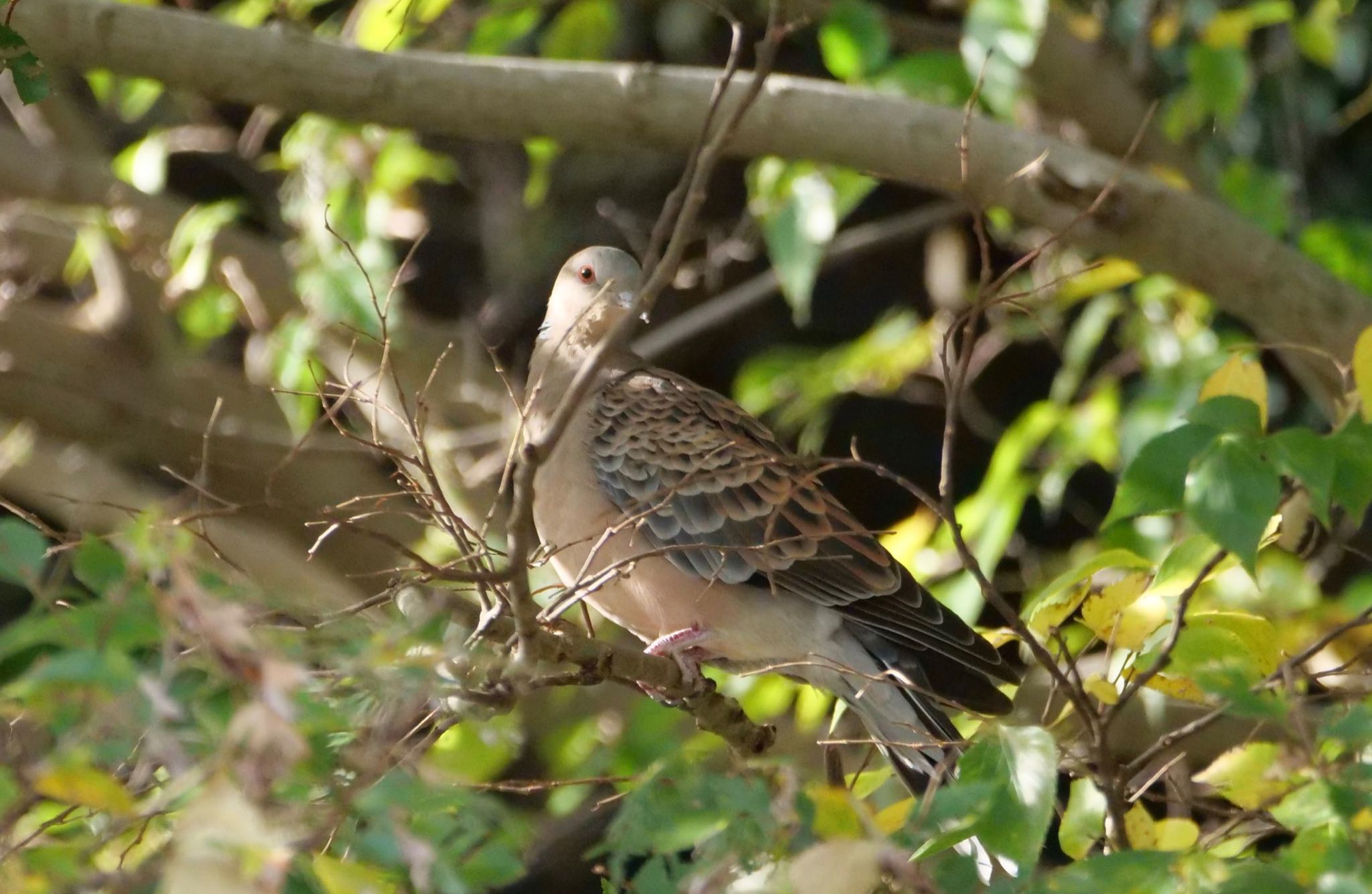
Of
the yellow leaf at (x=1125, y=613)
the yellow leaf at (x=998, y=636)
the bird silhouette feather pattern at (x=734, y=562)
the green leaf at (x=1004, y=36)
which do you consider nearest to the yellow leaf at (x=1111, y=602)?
the yellow leaf at (x=1125, y=613)

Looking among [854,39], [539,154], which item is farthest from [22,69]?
[539,154]

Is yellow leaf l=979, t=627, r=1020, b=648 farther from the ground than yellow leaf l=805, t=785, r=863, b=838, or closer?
closer

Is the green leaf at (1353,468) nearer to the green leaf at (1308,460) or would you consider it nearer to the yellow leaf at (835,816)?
the green leaf at (1308,460)

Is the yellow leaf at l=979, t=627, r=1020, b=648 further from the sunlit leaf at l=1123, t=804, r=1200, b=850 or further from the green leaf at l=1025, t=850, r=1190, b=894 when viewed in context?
the green leaf at l=1025, t=850, r=1190, b=894

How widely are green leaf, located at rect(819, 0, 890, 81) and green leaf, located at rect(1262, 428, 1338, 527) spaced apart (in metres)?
1.62

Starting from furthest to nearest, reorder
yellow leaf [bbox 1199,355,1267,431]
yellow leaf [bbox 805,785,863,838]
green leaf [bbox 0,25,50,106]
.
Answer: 1. yellow leaf [bbox 1199,355,1267,431]
2. green leaf [bbox 0,25,50,106]
3. yellow leaf [bbox 805,785,863,838]

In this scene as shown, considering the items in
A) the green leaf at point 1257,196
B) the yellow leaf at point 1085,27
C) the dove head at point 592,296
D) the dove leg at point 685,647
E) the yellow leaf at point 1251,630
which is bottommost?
the dove leg at point 685,647

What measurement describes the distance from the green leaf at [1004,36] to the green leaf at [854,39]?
204 millimetres

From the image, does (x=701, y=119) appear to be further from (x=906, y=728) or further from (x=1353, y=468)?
(x=1353, y=468)

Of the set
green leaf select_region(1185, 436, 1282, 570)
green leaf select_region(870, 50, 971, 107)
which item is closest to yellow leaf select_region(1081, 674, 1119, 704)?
green leaf select_region(1185, 436, 1282, 570)

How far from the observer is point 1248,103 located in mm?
4559

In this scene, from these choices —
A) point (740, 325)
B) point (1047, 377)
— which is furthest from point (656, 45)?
point (1047, 377)

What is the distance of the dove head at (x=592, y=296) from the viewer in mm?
3023

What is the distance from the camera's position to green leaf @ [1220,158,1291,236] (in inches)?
148
